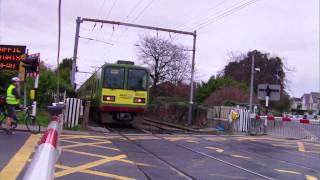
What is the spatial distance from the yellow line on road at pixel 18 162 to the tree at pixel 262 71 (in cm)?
6565

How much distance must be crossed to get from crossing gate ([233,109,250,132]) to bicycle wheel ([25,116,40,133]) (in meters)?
10.6

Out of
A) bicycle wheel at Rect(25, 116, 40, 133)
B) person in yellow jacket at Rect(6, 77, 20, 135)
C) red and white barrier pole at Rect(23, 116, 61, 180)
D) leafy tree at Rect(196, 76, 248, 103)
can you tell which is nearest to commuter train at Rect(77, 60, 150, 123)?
bicycle wheel at Rect(25, 116, 40, 133)

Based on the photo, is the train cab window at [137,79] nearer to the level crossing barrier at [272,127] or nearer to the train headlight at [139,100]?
the train headlight at [139,100]

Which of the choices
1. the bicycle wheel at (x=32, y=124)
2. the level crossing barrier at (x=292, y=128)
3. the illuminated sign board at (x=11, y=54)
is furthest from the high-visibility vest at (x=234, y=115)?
the bicycle wheel at (x=32, y=124)

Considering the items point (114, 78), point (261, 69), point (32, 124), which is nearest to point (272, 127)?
point (114, 78)

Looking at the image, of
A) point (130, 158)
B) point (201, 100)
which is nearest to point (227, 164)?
point (130, 158)

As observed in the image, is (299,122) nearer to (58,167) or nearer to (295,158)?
(295,158)

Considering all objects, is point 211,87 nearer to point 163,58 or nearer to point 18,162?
point 163,58

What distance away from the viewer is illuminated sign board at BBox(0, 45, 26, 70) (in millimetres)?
24531

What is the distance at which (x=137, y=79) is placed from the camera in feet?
85.8

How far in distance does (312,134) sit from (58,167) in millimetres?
17889

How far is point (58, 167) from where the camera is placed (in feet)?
33.8

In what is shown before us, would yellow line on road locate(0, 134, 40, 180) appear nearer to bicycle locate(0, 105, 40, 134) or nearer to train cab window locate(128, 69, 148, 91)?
bicycle locate(0, 105, 40, 134)

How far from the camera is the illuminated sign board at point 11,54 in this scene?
24.5 metres
